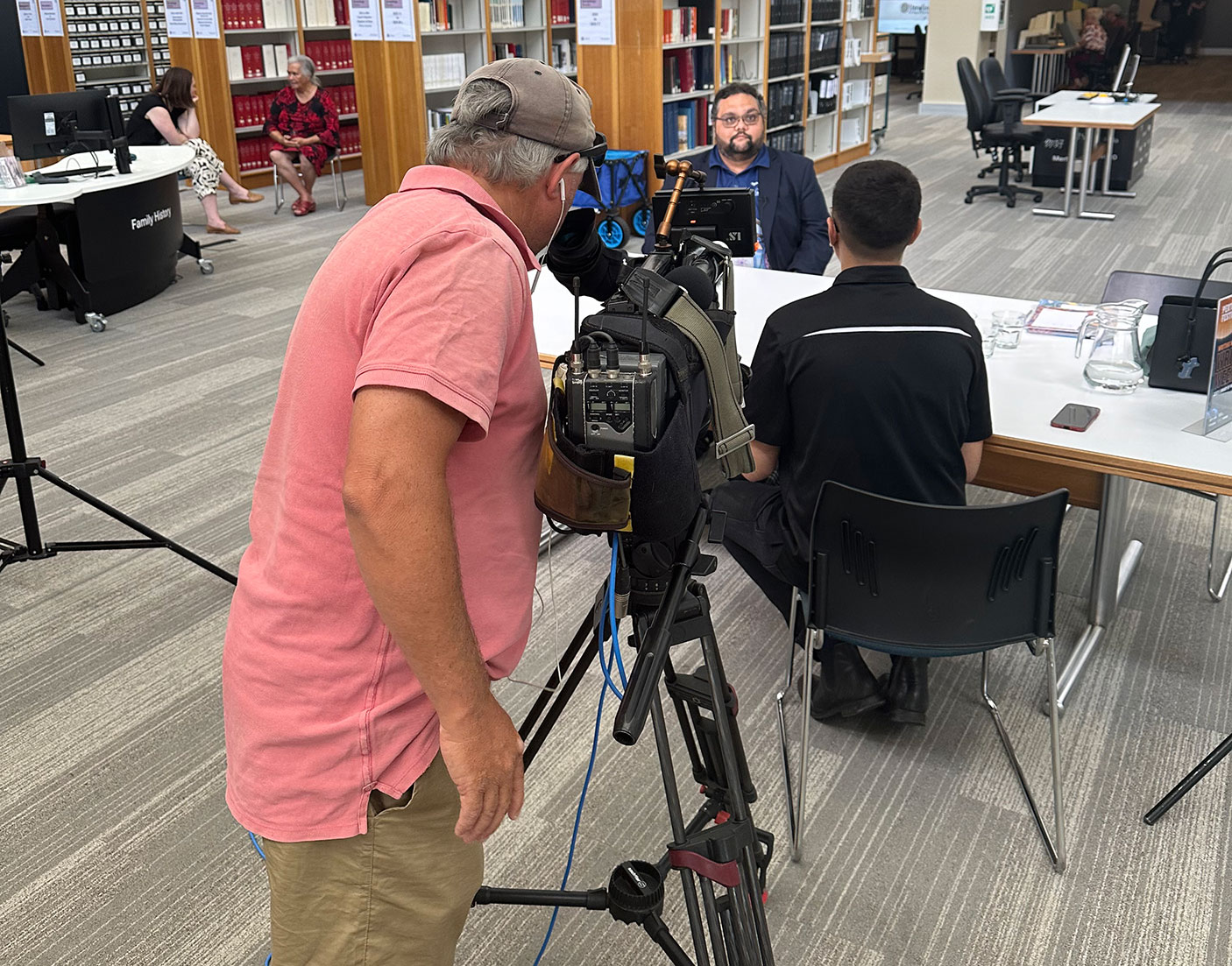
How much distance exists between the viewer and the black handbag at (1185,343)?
2.52m

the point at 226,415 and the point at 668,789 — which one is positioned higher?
the point at 668,789

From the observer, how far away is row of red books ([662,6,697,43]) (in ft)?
23.4

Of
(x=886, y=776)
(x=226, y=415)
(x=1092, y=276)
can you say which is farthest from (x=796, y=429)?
(x=1092, y=276)

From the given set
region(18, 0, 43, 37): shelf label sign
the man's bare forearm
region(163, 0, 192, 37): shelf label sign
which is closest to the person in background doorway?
region(163, 0, 192, 37): shelf label sign

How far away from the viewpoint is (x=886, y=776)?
2.36 meters

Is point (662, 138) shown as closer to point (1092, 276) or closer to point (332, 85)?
point (1092, 276)

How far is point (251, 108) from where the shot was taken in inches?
361

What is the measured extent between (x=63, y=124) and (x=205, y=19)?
3179mm

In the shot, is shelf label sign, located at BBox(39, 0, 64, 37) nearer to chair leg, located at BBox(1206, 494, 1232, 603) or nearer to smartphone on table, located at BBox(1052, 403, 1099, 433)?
smartphone on table, located at BBox(1052, 403, 1099, 433)

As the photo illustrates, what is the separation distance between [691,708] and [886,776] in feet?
3.54

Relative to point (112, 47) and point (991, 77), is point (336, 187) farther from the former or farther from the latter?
point (991, 77)

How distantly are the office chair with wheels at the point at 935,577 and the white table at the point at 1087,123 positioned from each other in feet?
20.6

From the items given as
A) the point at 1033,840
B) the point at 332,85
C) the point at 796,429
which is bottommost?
the point at 1033,840

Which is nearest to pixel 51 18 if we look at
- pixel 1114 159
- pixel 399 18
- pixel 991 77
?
pixel 399 18
